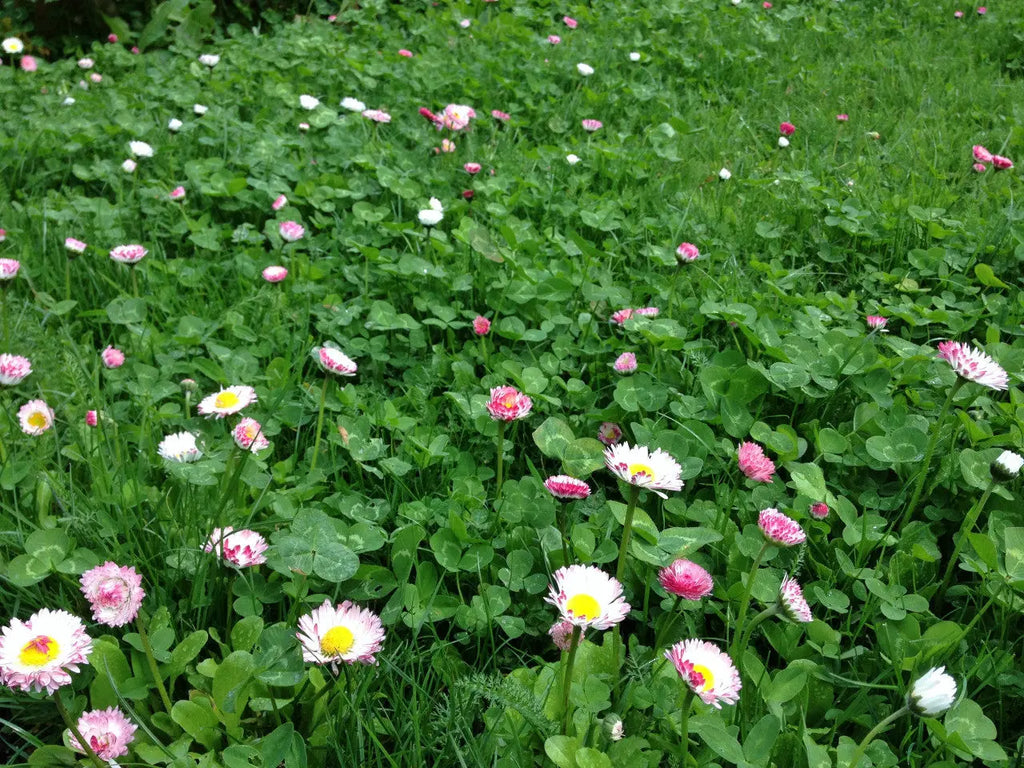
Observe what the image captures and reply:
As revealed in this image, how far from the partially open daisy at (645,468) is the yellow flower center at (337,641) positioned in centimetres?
47

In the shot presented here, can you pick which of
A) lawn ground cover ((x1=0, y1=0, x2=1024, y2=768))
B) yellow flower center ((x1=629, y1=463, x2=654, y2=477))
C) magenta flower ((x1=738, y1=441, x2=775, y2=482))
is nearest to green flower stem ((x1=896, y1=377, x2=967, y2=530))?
lawn ground cover ((x1=0, y1=0, x2=1024, y2=768))

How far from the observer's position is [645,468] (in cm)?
139

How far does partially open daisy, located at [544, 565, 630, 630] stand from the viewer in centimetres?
113

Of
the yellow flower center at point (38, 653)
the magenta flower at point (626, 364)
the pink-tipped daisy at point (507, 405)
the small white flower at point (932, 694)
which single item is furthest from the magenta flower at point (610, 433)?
the yellow flower center at point (38, 653)

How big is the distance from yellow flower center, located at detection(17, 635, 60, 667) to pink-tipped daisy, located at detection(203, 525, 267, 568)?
0.26 m

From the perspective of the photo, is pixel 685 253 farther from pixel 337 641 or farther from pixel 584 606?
pixel 337 641

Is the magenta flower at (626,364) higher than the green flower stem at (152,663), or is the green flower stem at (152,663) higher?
the magenta flower at (626,364)

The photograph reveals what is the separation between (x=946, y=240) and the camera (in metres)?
2.50

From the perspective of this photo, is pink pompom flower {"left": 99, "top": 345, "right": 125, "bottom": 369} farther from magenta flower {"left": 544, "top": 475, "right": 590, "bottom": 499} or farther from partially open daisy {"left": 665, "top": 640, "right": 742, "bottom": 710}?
partially open daisy {"left": 665, "top": 640, "right": 742, "bottom": 710}

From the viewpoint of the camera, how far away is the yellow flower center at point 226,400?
1722mm

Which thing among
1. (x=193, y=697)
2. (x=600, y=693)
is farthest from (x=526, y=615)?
(x=193, y=697)

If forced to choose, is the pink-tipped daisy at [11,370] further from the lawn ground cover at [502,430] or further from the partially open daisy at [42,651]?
the partially open daisy at [42,651]

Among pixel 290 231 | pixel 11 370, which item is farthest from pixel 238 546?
pixel 290 231

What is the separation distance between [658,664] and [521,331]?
100cm
